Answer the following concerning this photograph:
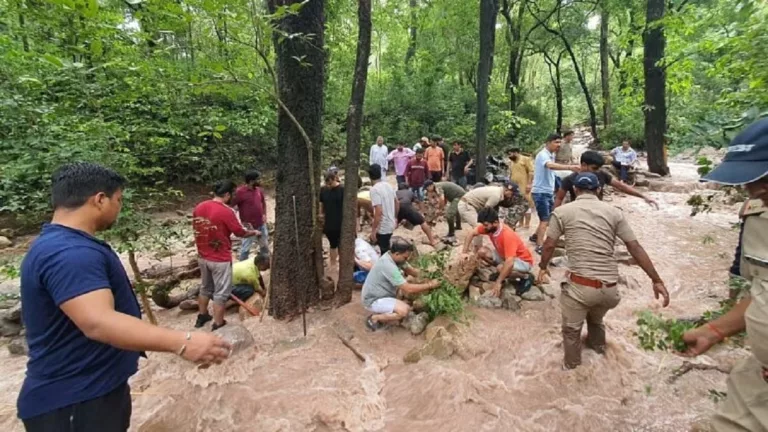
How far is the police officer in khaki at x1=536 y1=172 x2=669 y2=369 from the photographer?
3.60 metres

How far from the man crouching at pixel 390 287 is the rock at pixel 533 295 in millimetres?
1372

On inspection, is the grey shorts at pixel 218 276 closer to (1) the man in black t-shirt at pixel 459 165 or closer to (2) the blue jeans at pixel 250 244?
(2) the blue jeans at pixel 250 244

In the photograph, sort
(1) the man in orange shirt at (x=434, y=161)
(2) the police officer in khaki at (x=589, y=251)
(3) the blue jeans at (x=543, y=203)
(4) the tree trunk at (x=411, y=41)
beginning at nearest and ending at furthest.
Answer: (2) the police officer in khaki at (x=589, y=251) < (3) the blue jeans at (x=543, y=203) < (1) the man in orange shirt at (x=434, y=161) < (4) the tree trunk at (x=411, y=41)

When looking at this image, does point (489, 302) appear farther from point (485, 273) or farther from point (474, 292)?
point (485, 273)

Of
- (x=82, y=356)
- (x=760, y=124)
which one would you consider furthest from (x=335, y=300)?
(x=760, y=124)

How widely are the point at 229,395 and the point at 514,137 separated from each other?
1686cm

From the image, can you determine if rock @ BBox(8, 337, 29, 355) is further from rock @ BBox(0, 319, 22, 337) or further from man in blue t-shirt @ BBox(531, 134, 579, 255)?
man in blue t-shirt @ BBox(531, 134, 579, 255)

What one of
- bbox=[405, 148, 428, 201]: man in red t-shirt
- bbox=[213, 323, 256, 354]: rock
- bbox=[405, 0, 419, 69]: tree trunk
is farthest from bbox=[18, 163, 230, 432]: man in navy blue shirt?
bbox=[405, 0, 419, 69]: tree trunk

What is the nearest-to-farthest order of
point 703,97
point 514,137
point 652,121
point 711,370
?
point 711,370 < point 652,121 < point 514,137 < point 703,97

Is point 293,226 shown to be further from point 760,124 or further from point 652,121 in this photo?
point 652,121

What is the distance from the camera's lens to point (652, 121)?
12.5 metres

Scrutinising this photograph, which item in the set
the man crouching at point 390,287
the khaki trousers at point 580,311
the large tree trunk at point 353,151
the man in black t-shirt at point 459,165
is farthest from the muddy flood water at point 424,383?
the man in black t-shirt at point 459,165

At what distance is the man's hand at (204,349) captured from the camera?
180cm

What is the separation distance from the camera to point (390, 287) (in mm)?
4895
